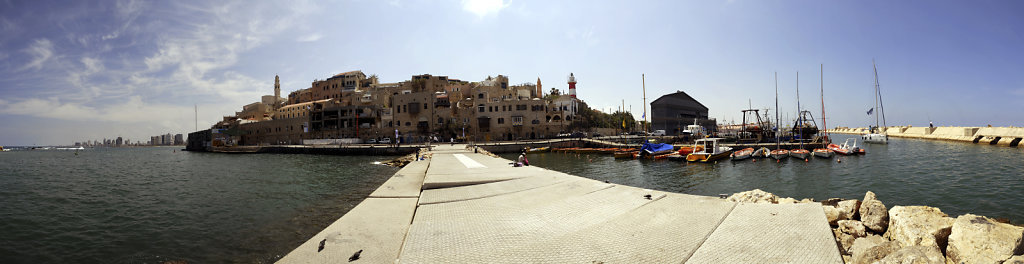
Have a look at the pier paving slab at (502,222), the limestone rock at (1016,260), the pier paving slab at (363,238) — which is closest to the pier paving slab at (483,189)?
the pier paving slab at (502,222)

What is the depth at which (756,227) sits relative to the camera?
207 inches

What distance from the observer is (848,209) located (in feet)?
22.7

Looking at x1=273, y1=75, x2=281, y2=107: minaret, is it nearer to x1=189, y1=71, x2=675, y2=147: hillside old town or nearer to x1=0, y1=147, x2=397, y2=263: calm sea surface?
x1=189, y1=71, x2=675, y2=147: hillside old town

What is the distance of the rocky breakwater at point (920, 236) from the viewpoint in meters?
4.25

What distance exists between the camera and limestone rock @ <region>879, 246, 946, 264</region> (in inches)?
154

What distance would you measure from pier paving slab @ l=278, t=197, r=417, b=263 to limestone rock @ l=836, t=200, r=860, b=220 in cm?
766

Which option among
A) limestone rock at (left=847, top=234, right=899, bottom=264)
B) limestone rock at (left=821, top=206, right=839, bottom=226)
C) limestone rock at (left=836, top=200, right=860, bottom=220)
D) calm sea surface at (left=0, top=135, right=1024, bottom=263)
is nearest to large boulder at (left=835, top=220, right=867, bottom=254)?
limestone rock at (left=821, top=206, right=839, bottom=226)

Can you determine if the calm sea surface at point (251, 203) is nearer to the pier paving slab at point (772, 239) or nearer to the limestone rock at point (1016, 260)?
the pier paving slab at point (772, 239)

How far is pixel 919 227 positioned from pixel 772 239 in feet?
8.59

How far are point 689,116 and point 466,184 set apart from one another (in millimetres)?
86609

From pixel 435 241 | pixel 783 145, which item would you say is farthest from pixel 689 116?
pixel 435 241

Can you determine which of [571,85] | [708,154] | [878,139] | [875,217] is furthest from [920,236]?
[878,139]

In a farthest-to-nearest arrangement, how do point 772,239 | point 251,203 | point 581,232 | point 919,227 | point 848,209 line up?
point 251,203 → point 848,209 → point 581,232 → point 919,227 → point 772,239

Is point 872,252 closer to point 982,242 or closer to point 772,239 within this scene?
point 772,239
